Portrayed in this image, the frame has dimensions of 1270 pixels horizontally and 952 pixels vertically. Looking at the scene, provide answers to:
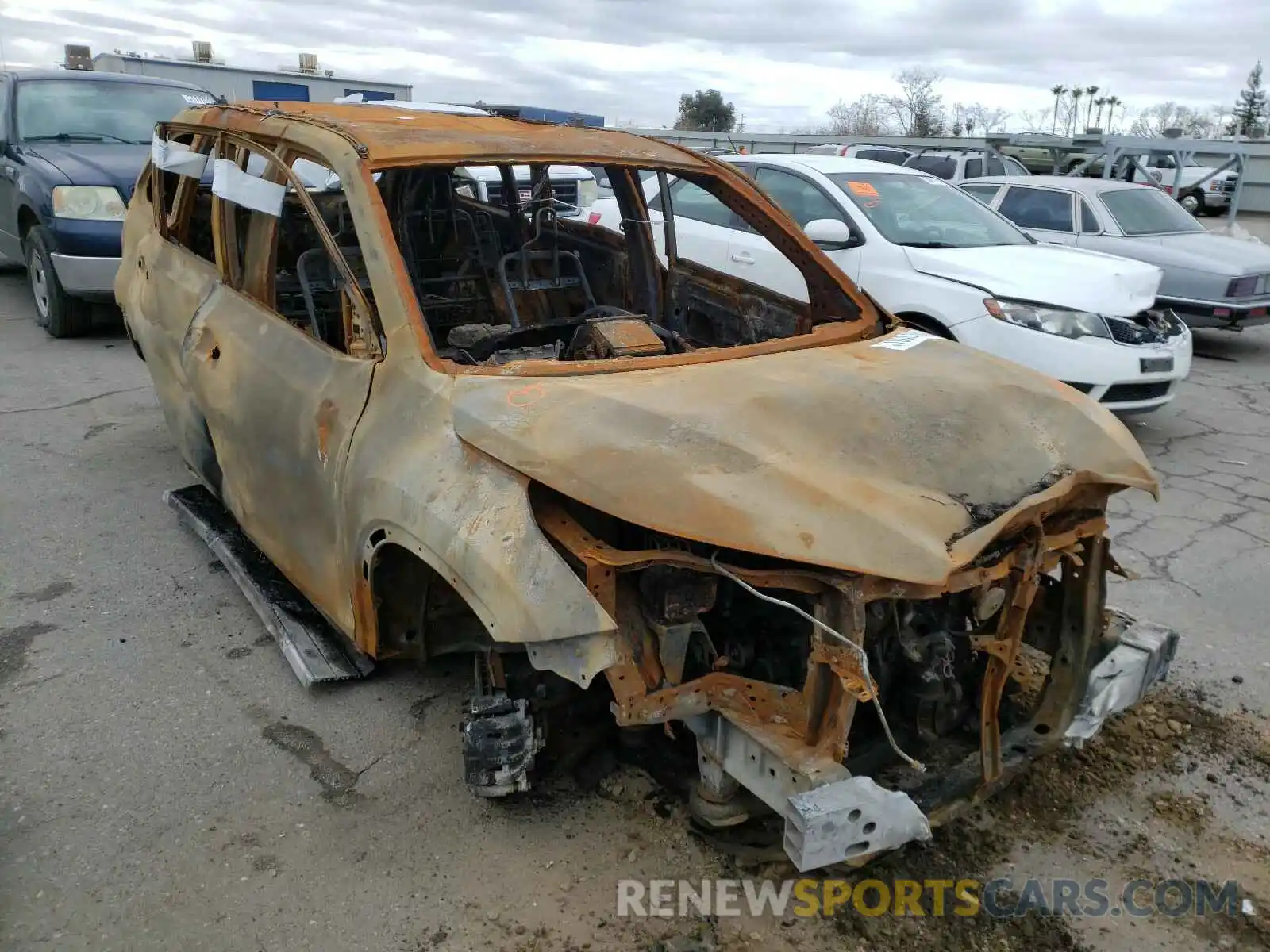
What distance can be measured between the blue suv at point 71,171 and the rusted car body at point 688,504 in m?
4.18

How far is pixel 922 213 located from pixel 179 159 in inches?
189

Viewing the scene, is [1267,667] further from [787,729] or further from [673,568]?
[673,568]

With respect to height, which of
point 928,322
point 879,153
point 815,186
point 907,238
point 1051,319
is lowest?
point 928,322

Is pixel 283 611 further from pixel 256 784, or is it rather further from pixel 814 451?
pixel 814 451

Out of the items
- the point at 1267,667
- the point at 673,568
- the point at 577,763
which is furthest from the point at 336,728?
the point at 1267,667

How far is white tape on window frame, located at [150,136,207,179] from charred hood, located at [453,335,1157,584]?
2226 mm

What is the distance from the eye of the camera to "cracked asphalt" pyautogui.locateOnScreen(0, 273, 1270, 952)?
7.64ft

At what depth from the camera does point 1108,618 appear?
8.93 ft

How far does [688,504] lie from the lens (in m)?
2.12

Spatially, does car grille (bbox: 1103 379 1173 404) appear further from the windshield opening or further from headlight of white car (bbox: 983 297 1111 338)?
the windshield opening

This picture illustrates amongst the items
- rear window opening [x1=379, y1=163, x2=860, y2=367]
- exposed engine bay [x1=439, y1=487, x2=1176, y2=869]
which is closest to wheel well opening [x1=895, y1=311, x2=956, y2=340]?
rear window opening [x1=379, y1=163, x2=860, y2=367]

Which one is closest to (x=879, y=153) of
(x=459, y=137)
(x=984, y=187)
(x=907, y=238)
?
(x=984, y=187)

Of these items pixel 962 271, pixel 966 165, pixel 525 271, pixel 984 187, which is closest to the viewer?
pixel 525 271

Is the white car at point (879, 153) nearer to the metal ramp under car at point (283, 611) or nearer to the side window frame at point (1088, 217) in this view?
the side window frame at point (1088, 217)
